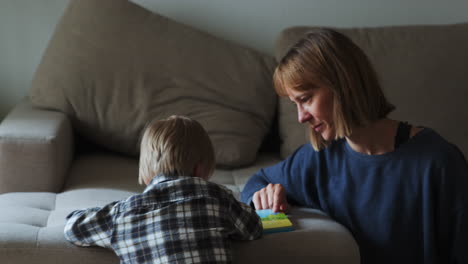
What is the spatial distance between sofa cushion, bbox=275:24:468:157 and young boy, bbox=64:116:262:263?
102cm

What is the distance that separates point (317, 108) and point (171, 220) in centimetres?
44

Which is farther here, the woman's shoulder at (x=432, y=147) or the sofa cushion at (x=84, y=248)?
the woman's shoulder at (x=432, y=147)

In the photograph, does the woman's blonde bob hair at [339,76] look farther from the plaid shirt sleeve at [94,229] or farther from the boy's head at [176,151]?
the plaid shirt sleeve at [94,229]

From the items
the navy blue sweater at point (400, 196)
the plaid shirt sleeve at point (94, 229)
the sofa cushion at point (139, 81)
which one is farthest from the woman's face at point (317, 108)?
the sofa cushion at point (139, 81)

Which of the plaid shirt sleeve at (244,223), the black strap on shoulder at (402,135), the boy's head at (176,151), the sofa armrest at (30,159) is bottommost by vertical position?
the sofa armrest at (30,159)

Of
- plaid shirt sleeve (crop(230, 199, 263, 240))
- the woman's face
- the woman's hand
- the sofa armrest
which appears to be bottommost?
the sofa armrest

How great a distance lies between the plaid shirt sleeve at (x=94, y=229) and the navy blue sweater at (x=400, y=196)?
1.80 feet

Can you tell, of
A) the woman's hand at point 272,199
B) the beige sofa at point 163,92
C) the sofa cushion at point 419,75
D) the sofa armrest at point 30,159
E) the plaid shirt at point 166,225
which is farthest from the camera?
the sofa cushion at point 419,75

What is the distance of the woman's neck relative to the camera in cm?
146

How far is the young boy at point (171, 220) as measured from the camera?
4.05 feet

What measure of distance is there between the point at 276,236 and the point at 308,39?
480mm

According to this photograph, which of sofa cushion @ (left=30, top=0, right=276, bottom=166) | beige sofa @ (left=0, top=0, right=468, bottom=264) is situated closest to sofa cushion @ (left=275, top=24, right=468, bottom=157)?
beige sofa @ (left=0, top=0, right=468, bottom=264)

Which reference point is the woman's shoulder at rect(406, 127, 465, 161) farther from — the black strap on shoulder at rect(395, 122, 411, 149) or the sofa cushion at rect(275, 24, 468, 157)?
the sofa cushion at rect(275, 24, 468, 157)

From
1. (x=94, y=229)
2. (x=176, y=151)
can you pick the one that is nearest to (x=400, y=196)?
(x=176, y=151)
